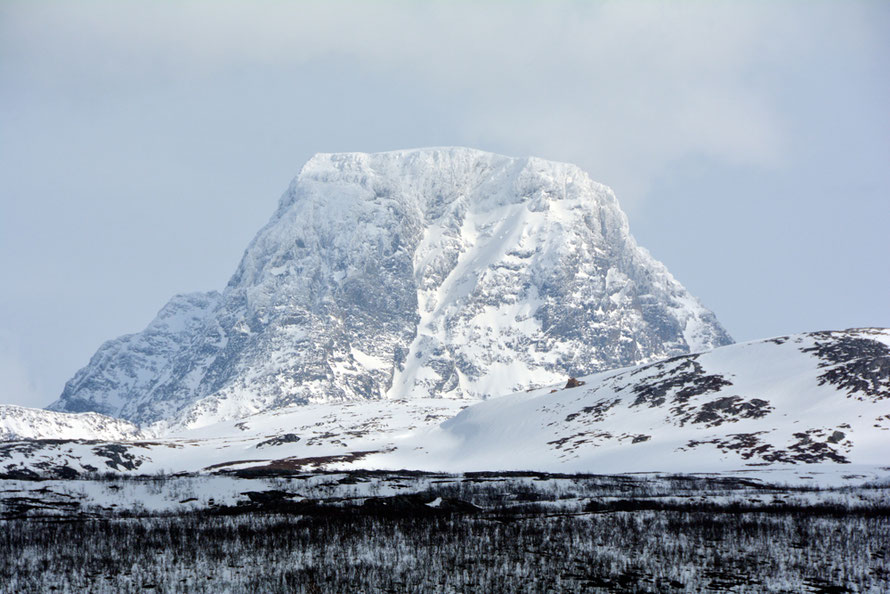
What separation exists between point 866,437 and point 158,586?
314 ft

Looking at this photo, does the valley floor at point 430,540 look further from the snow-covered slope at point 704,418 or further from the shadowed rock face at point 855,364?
the shadowed rock face at point 855,364

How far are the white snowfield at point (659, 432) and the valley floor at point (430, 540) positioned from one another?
36818 mm

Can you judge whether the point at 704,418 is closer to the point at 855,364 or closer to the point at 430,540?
the point at 855,364

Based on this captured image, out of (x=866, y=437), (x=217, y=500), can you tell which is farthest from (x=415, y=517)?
(x=866, y=437)

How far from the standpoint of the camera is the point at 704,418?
438 feet

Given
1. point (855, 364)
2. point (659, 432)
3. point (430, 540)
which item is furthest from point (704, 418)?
point (430, 540)

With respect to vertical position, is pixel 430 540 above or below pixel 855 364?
below

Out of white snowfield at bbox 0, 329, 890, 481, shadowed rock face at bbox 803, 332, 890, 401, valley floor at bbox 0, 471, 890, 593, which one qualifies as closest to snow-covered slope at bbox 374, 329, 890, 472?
shadowed rock face at bbox 803, 332, 890, 401

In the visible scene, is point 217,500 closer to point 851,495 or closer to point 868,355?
point 851,495

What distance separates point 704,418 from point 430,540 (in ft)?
333

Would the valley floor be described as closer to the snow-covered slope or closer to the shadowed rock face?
the snow-covered slope

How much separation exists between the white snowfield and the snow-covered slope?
27 centimetres

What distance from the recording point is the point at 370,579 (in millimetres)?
30703

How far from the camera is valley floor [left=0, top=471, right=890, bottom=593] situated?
30172 mm
